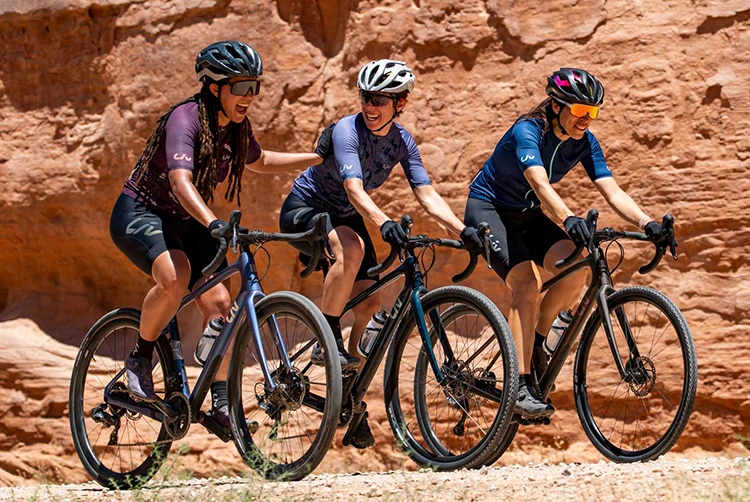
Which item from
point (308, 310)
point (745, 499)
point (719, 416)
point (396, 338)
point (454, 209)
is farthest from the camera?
point (454, 209)

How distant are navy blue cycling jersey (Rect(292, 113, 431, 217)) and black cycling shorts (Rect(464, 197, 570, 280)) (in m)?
0.37

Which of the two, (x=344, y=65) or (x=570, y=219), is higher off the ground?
(x=344, y=65)

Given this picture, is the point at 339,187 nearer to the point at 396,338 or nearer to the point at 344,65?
the point at 396,338

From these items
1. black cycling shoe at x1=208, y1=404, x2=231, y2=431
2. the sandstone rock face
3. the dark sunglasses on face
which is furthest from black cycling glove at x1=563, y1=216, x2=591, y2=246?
the sandstone rock face

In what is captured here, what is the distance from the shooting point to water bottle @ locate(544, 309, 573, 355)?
618 centimetres

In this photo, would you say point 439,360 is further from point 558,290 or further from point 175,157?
point 175,157

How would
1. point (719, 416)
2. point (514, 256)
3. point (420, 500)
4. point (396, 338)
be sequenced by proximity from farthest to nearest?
1. point (719, 416)
2. point (514, 256)
3. point (396, 338)
4. point (420, 500)

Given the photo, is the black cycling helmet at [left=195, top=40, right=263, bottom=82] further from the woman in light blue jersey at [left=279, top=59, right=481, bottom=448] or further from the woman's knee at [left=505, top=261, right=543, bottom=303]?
the woman's knee at [left=505, top=261, right=543, bottom=303]

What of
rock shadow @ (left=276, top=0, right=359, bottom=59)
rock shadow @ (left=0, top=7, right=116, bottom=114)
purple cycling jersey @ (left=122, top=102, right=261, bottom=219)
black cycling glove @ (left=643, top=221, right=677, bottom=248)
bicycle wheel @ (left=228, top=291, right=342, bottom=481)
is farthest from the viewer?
rock shadow @ (left=0, top=7, right=116, bottom=114)

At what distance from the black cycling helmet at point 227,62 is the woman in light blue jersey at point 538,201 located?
1.41 m

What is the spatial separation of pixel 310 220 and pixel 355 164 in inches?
18.0

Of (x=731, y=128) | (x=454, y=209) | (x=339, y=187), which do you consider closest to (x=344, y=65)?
(x=454, y=209)

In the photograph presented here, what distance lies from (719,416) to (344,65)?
4.15 metres

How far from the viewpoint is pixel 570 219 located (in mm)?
5695
